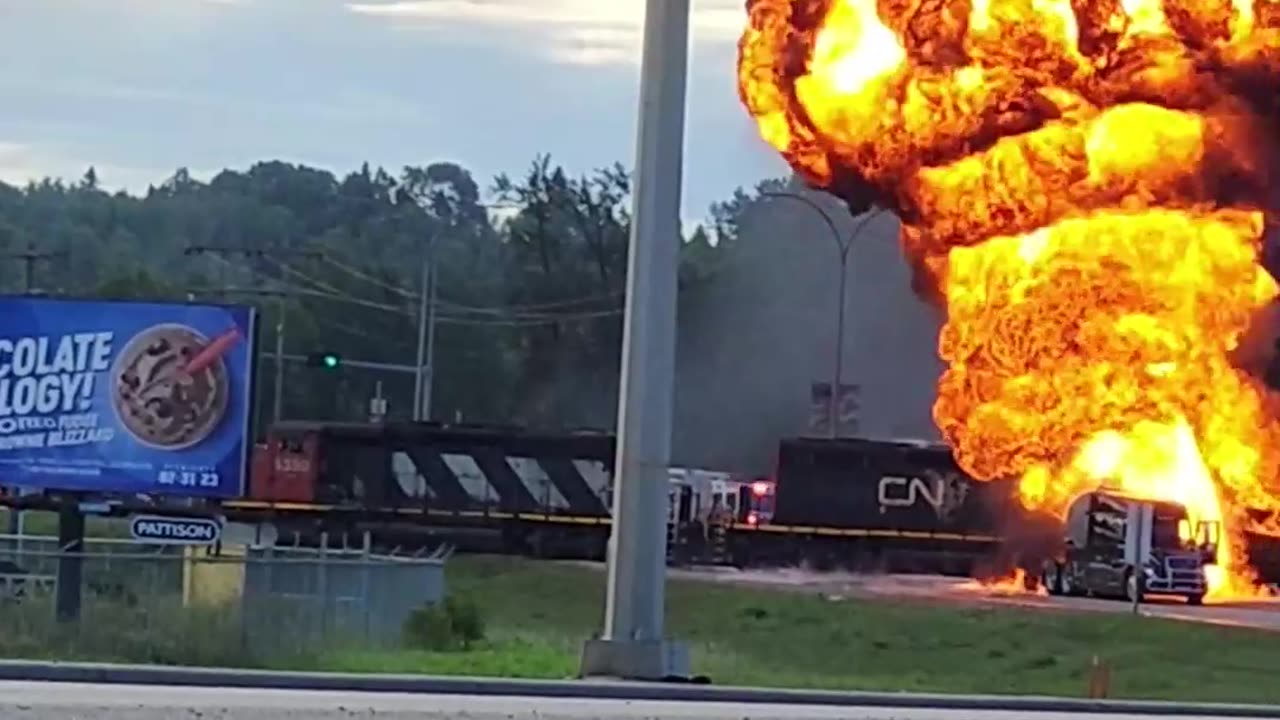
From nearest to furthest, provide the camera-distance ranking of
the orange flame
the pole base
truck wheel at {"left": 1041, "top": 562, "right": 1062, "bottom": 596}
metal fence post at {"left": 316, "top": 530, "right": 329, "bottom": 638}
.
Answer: the pole base → metal fence post at {"left": 316, "top": 530, "right": 329, "bottom": 638} → the orange flame → truck wheel at {"left": 1041, "top": 562, "right": 1062, "bottom": 596}

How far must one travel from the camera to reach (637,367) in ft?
77.6

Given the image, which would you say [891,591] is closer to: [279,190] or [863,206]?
[863,206]

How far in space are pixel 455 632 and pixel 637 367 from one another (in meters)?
12.7

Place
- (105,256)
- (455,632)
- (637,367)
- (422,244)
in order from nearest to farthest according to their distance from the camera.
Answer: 1. (637,367)
2. (455,632)
3. (422,244)
4. (105,256)

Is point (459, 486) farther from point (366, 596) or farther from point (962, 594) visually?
point (366, 596)

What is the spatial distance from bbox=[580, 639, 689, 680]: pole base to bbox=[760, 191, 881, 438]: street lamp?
4103 centimetres

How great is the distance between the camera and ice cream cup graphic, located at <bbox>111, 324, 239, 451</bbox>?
124 ft

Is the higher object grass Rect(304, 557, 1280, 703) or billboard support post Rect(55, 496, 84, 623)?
billboard support post Rect(55, 496, 84, 623)

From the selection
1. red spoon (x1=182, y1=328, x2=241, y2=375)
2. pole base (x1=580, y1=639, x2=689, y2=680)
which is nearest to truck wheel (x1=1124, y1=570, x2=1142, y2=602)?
red spoon (x1=182, y1=328, x2=241, y2=375)

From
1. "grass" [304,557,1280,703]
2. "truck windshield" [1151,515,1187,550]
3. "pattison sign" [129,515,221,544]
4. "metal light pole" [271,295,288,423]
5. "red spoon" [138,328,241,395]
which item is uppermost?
"metal light pole" [271,295,288,423]

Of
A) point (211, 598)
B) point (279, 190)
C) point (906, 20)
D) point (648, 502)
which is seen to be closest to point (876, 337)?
point (906, 20)

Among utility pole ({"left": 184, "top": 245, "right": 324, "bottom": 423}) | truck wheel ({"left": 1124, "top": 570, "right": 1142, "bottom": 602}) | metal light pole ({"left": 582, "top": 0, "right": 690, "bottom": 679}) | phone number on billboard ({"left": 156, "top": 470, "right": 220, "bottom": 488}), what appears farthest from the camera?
utility pole ({"left": 184, "top": 245, "right": 324, "bottom": 423})

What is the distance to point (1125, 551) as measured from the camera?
1962 inches

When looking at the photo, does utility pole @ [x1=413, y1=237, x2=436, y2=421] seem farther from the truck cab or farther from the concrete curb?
the concrete curb
